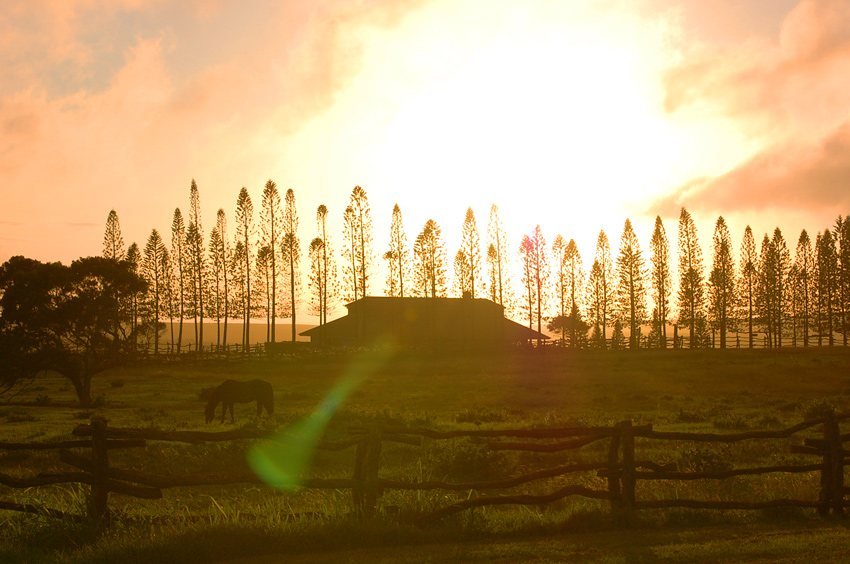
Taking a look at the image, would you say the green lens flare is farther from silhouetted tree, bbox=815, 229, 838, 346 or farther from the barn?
silhouetted tree, bbox=815, 229, 838, 346

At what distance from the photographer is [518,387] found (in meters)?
43.7

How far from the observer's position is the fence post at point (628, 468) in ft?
33.8

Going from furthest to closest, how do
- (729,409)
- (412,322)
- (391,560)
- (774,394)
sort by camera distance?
(412,322), (774,394), (729,409), (391,560)

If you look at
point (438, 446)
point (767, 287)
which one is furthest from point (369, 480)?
point (767, 287)

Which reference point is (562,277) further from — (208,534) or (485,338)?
(208,534)

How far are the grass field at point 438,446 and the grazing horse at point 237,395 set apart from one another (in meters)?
0.82

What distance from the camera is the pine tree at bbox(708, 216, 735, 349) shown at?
85.4 meters

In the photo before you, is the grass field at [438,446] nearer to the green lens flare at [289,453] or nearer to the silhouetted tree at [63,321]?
the green lens flare at [289,453]

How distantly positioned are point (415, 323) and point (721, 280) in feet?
120

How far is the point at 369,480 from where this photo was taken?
9.93 metres

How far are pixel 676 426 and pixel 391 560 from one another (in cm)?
1869

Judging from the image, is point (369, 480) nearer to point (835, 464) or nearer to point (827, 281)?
point (835, 464)

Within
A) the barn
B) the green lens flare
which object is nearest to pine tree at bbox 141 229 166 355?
the barn

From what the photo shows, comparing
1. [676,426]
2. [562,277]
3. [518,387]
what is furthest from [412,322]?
[676,426]
